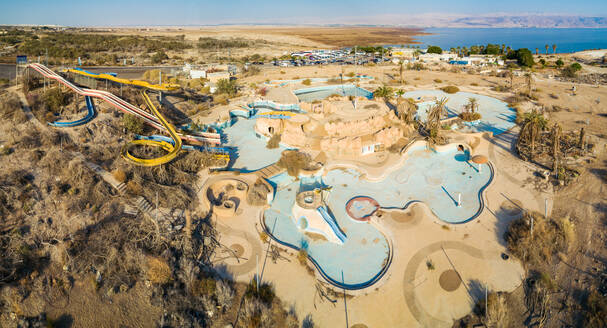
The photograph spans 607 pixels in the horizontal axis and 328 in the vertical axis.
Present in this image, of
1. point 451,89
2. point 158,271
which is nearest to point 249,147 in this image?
point 158,271

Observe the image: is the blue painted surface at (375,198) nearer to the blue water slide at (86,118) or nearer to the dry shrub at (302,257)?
the dry shrub at (302,257)

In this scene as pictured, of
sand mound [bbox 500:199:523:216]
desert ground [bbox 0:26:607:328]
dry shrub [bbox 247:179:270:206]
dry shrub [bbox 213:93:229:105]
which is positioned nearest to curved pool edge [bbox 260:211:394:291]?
desert ground [bbox 0:26:607:328]

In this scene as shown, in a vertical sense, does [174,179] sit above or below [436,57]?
below

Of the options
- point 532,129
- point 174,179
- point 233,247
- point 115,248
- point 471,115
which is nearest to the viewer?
point 115,248

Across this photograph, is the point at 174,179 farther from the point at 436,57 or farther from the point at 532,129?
the point at 436,57

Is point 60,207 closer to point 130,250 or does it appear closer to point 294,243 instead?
point 130,250

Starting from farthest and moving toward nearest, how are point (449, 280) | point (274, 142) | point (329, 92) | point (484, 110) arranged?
point (329, 92) → point (484, 110) → point (274, 142) → point (449, 280)

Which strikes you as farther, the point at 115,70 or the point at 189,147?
the point at 115,70

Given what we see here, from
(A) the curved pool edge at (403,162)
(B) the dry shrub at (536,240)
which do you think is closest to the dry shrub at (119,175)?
(A) the curved pool edge at (403,162)
